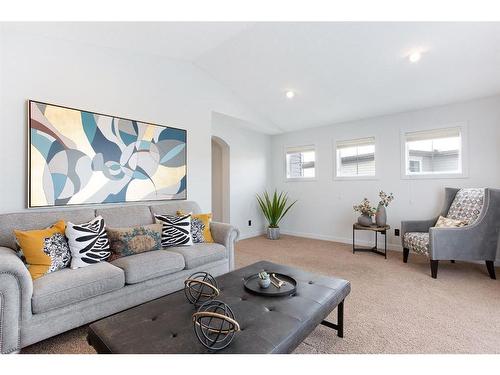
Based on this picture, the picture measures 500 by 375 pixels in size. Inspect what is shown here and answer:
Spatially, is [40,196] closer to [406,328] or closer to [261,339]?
[261,339]

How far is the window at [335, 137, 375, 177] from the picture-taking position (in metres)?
4.52

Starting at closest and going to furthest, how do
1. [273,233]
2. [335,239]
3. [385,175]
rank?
[385,175]
[335,239]
[273,233]

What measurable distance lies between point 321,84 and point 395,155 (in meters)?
1.74

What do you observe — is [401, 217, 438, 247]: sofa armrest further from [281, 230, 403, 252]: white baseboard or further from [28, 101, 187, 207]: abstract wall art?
[28, 101, 187, 207]: abstract wall art

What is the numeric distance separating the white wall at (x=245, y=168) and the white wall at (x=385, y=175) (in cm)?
33

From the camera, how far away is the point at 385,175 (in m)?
4.30

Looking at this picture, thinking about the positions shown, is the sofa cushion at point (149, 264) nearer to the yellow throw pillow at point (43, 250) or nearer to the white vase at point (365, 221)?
the yellow throw pillow at point (43, 250)

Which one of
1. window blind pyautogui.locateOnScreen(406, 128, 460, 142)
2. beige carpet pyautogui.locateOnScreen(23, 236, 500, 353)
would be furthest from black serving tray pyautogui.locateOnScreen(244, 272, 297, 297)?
window blind pyautogui.locateOnScreen(406, 128, 460, 142)

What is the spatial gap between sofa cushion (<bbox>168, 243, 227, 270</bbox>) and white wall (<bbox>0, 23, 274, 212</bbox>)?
112 centimetres

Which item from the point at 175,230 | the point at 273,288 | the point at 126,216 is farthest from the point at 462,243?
the point at 126,216

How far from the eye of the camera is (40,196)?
7.64 ft

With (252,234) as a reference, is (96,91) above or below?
→ above

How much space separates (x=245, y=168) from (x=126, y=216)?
9.66ft

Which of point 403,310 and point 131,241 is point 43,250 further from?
point 403,310
